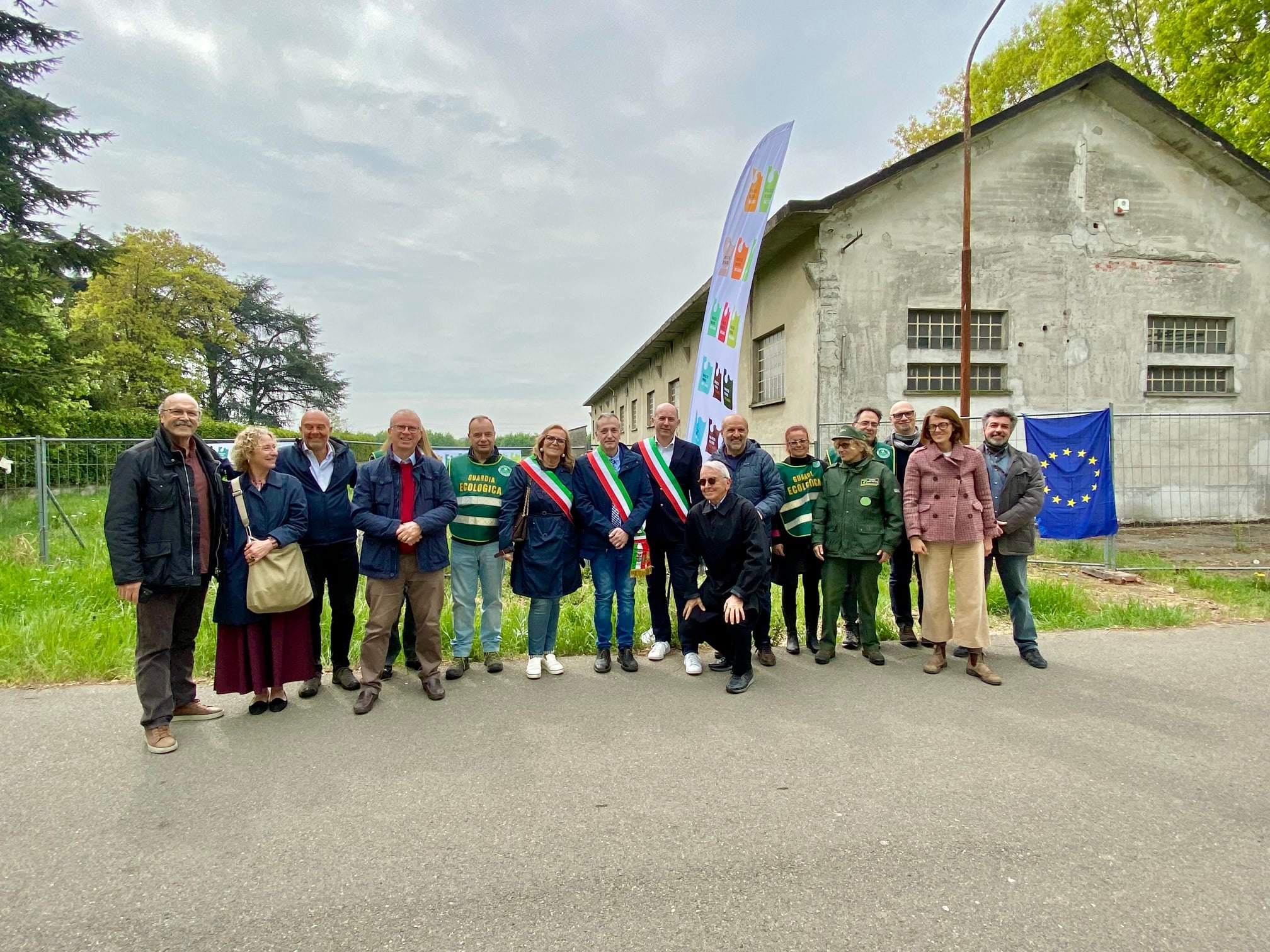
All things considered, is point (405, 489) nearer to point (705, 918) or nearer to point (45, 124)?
point (705, 918)

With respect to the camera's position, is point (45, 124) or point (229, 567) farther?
point (45, 124)

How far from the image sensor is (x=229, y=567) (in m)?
4.30

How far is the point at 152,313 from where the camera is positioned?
3384 centimetres

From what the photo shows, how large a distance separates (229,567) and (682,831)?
318 centimetres

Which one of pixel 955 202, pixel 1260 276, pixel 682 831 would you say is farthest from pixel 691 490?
pixel 1260 276

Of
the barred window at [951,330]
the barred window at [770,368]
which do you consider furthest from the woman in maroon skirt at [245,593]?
the barred window at [951,330]

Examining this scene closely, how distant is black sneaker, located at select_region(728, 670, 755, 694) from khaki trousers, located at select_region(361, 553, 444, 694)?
80.3 inches

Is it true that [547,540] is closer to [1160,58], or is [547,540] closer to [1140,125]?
[1140,125]

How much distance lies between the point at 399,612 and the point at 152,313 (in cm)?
3740

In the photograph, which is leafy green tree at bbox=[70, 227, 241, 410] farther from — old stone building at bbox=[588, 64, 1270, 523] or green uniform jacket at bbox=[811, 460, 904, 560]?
green uniform jacket at bbox=[811, 460, 904, 560]

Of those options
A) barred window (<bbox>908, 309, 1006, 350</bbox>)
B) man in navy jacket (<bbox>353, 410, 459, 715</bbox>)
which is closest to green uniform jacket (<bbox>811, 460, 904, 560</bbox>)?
man in navy jacket (<bbox>353, 410, 459, 715</bbox>)

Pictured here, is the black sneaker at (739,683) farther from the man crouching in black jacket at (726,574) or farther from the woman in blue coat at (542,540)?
the woman in blue coat at (542,540)

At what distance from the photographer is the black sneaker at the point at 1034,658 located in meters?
5.23

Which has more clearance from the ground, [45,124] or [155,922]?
[45,124]
